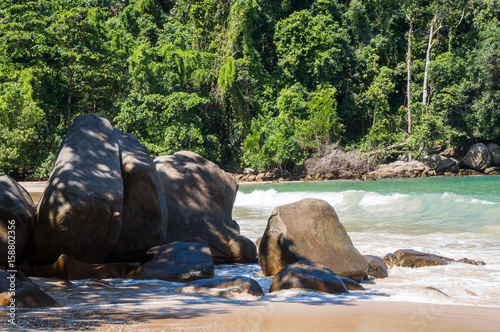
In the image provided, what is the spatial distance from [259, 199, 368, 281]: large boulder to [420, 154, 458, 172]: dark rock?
32.6 m

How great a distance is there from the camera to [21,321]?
2928 mm

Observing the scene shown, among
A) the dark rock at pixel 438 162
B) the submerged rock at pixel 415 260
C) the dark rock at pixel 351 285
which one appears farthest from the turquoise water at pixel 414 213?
the dark rock at pixel 438 162

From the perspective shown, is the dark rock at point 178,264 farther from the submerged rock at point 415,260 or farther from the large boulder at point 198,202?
the submerged rock at point 415,260

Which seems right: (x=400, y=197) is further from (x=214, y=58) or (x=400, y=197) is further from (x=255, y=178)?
(x=214, y=58)

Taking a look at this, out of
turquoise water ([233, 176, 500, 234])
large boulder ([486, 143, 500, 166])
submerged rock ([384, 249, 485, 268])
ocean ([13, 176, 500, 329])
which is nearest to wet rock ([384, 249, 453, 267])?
submerged rock ([384, 249, 485, 268])

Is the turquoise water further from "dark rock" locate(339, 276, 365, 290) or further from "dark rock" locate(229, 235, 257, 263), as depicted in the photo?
"dark rock" locate(339, 276, 365, 290)

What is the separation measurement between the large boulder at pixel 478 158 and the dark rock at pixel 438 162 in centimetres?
144

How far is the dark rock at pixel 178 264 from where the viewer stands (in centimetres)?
529

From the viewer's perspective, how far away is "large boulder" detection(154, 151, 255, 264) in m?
6.94

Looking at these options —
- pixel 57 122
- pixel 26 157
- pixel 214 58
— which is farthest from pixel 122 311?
pixel 214 58

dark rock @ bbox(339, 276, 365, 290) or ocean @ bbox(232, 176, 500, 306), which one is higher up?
dark rock @ bbox(339, 276, 365, 290)

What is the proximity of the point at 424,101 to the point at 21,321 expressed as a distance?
128 feet

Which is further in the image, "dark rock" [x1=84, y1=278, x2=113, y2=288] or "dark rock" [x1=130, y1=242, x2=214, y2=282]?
"dark rock" [x1=130, y1=242, x2=214, y2=282]

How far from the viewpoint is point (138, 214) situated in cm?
605
